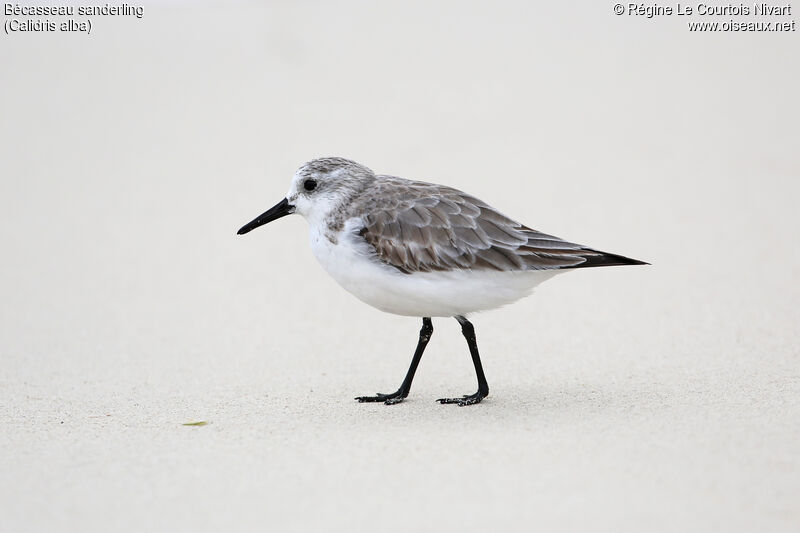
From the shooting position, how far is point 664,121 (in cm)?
939

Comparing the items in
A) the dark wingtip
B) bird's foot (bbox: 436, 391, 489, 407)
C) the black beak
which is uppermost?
the black beak

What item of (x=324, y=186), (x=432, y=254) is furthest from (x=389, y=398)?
(x=324, y=186)

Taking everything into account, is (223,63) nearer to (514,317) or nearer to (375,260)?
(514,317)

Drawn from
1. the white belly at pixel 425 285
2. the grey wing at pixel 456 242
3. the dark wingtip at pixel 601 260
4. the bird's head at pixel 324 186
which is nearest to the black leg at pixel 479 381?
the white belly at pixel 425 285

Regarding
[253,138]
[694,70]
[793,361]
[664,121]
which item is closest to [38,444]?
[793,361]

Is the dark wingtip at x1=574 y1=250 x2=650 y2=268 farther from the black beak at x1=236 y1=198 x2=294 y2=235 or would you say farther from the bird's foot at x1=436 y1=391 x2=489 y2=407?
the black beak at x1=236 y1=198 x2=294 y2=235

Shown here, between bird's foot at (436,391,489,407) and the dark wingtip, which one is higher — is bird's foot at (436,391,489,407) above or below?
below

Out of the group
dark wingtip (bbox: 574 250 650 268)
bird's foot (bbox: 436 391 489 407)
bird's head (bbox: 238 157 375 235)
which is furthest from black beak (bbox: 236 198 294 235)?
dark wingtip (bbox: 574 250 650 268)

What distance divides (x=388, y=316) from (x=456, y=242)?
87.4 inches

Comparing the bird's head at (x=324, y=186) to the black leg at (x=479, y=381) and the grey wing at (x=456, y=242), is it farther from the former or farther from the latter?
the black leg at (x=479, y=381)

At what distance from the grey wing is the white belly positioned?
5cm

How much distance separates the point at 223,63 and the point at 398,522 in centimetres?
852

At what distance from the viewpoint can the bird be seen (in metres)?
4.85

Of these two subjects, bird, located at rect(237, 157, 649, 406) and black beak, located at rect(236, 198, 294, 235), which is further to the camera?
black beak, located at rect(236, 198, 294, 235)
